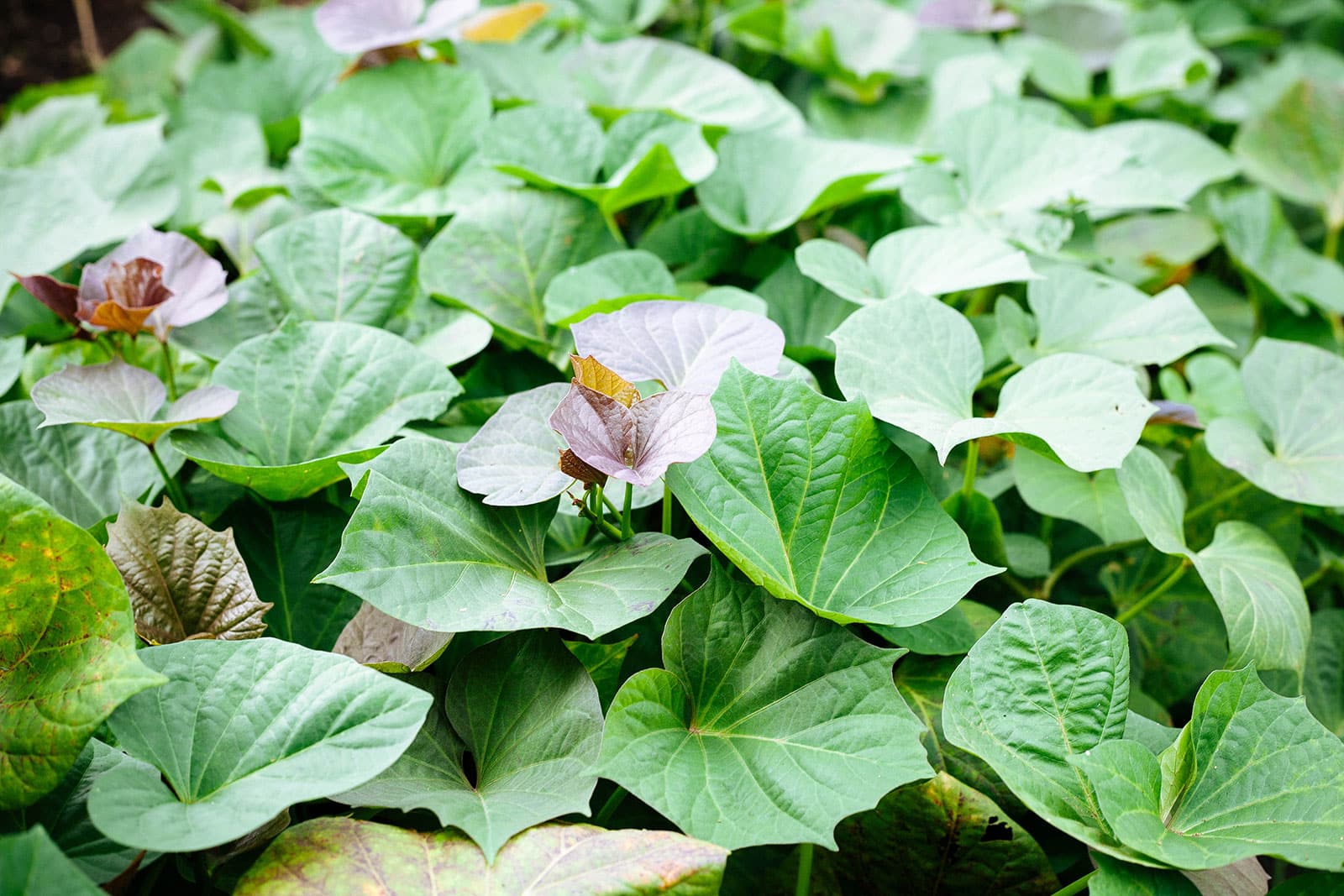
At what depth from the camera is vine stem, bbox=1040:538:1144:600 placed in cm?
108

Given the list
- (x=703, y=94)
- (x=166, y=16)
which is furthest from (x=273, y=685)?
(x=166, y=16)

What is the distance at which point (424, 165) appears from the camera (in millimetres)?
1361

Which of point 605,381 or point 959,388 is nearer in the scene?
point 605,381

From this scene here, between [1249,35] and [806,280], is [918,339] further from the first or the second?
[1249,35]

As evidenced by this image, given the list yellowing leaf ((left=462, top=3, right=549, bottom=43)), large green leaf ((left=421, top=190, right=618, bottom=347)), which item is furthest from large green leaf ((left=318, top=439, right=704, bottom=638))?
yellowing leaf ((left=462, top=3, right=549, bottom=43))

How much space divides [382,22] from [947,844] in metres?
1.31

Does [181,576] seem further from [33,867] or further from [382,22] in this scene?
[382,22]

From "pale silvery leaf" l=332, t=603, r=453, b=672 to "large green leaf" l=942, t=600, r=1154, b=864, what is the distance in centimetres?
42

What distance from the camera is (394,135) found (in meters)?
1.36

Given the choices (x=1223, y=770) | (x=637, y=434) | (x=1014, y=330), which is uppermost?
(x=637, y=434)

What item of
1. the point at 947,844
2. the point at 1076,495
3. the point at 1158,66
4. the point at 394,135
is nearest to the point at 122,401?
the point at 394,135

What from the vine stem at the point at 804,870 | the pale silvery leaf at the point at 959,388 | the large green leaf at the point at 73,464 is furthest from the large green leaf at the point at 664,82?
the vine stem at the point at 804,870

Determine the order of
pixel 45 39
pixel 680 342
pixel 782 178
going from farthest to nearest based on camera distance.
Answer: pixel 45 39
pixel 782 178
pixel 680 342

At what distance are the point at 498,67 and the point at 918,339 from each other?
0.93m
